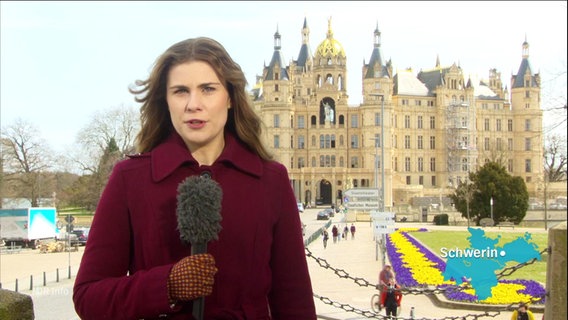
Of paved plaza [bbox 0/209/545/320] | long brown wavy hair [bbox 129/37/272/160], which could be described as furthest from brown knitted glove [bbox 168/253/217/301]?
paved plaza [bbox 0/209/545/320]

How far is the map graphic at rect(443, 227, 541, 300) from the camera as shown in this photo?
1622 cm

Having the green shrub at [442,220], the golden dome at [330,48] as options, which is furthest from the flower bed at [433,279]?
the golden dome at [330,48]

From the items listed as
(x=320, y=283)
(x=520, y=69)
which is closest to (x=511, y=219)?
(x=320, y=283)

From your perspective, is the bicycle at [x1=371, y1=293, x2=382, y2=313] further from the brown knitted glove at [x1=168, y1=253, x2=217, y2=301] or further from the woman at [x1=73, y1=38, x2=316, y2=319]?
the brown knitted glove at [x1=168, y1=253, x2=217, y2=301]

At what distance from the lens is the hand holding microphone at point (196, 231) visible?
2.66 meters

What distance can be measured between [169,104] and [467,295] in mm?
14836

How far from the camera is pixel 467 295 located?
16734mm

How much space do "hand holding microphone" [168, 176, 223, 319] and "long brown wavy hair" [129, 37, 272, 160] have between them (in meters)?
0.57

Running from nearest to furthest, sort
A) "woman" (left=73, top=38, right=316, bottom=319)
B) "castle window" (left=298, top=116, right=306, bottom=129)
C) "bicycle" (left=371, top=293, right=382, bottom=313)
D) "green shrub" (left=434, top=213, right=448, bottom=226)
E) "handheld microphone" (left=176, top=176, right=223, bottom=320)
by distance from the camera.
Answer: "handheld microphone" (left=176, top=176, right=223, bottom=320) → "woman" (left=73, top=38, right=316, bottom=319) → "bicycle" (left=371, top=293, right=382, bottom=313) → "green shrub" (left=434, top=213, right=448, bottom=226) → "castle window" (left=298, top=116, right=306, bottom=129)

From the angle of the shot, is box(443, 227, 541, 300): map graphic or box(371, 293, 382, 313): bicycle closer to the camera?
box(371, 293, 382, 313): bicycle

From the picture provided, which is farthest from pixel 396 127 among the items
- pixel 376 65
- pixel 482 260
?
pixel 482 260

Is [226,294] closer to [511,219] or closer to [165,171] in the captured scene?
[165,171]

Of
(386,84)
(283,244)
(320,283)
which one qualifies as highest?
(386,84)

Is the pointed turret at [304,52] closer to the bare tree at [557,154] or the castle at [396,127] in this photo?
the castle at [396,127]
